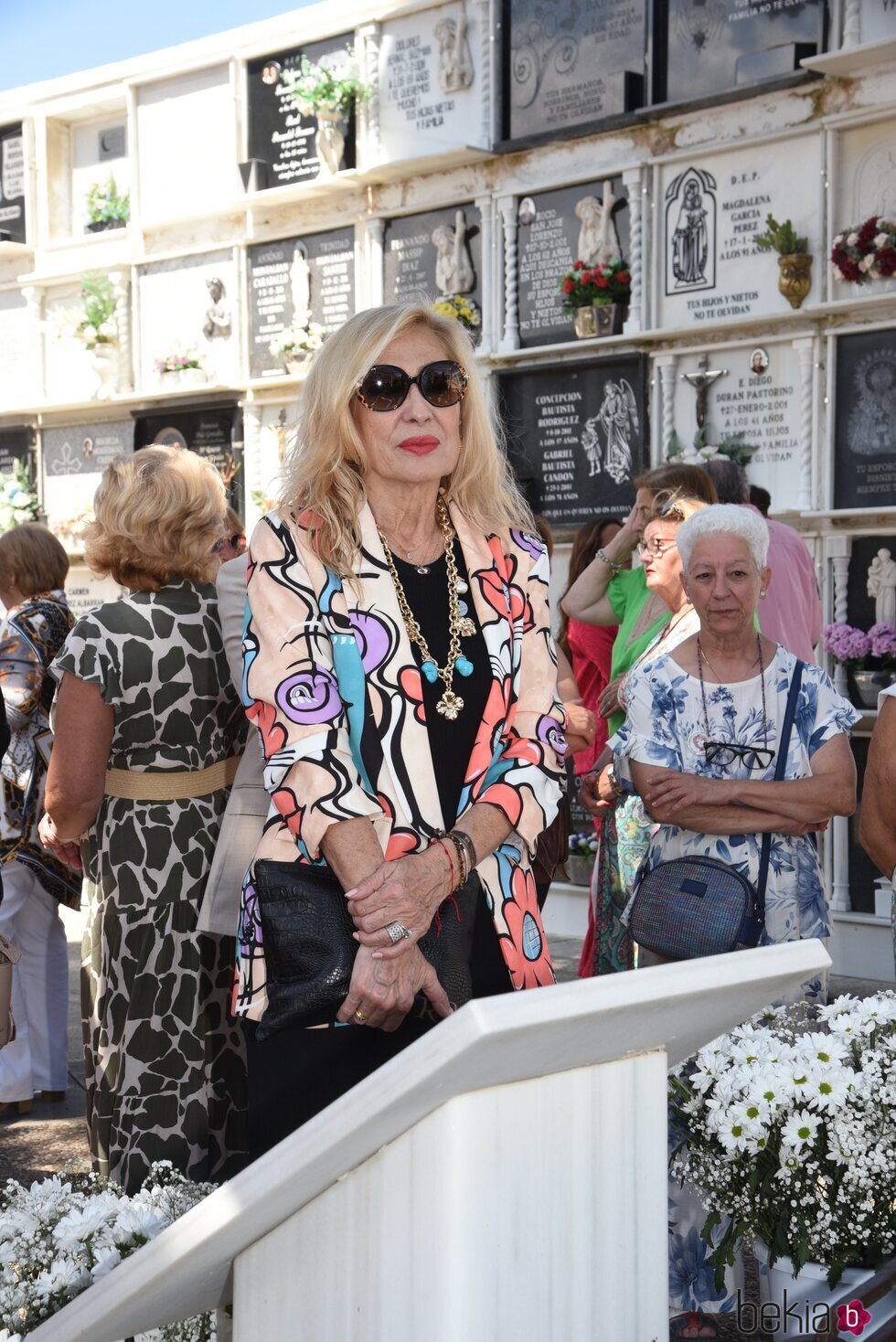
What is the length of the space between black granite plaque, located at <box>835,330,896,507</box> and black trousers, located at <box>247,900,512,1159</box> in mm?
5418

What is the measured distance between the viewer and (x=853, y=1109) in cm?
189

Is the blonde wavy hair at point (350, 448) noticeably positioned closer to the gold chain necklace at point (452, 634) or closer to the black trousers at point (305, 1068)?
the gold chain necklace at point (452, 634)

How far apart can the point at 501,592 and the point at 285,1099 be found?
2.55 ft

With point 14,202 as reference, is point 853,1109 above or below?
below

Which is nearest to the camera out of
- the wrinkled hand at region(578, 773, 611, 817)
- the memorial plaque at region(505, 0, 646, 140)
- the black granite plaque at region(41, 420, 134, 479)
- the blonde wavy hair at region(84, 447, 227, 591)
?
the blonde wavy hair at region(84, 447, 227, 591)

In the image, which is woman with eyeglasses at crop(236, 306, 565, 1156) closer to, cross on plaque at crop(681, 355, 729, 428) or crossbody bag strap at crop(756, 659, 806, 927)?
crossbody bag strap at crop(756, 659, 806, 927)

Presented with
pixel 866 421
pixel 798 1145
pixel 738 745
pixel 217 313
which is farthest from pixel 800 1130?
pixel 217 313

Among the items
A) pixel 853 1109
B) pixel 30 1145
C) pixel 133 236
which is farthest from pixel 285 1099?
pixel 133 236

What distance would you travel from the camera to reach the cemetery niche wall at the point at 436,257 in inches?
337

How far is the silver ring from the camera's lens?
6.32 ft

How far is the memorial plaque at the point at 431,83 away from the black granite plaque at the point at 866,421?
8.45 ft

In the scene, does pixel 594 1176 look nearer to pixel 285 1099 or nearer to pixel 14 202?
pixel 285 1099

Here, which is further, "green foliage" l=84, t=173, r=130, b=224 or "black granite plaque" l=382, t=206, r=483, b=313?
"green foliage" l=84, t=173, r=130, b=224

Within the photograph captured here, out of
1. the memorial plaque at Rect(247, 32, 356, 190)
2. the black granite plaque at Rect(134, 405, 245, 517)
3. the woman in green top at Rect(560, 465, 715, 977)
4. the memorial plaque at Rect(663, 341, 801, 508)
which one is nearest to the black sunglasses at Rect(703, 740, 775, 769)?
the woman in green top at Rect(560, 465, 715, 977)
